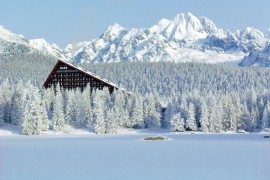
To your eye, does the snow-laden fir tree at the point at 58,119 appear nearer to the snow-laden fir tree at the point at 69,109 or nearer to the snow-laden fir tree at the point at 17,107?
the snow-laden fir tree at the point at 69,109

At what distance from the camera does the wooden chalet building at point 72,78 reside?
179562mm

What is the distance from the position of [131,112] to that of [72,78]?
41753 mm

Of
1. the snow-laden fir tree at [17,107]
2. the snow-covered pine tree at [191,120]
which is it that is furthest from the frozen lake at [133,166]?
the snow-covered pine tree at [191,120]

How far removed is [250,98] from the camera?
525 feet

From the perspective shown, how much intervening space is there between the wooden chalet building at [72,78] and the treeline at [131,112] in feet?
77.9

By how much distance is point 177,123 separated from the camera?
138125mm

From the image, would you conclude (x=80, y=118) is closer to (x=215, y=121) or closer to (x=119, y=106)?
(x=119, y=106)

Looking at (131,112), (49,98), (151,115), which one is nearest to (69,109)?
(49,98)

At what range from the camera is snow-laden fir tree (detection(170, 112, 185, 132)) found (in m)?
138

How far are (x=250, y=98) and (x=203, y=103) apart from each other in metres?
24.8

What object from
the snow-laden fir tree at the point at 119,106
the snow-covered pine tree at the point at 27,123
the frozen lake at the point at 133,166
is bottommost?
the frozen lake at the point at 133,166

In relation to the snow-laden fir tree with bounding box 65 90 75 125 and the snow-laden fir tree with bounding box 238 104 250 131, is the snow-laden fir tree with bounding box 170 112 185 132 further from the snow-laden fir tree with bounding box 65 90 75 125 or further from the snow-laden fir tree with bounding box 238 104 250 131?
the snow-laden fir tree with bounding box 65 90 75 125

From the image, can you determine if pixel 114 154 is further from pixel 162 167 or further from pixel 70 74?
pixel 70 74

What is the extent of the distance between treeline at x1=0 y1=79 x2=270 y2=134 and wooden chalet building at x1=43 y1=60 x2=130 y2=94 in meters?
23.8
